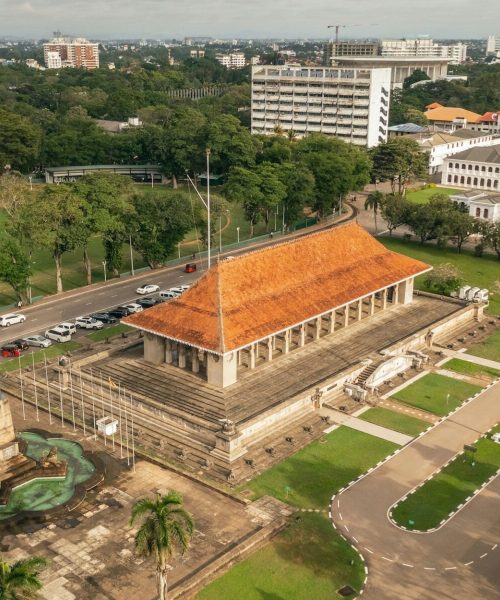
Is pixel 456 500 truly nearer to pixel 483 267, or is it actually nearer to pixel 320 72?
pixel 483 267

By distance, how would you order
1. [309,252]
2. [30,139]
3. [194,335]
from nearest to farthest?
[194,335], [309,252], [30,139]

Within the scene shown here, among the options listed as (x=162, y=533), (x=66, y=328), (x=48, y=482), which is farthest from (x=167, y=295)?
(x=162, y=533)

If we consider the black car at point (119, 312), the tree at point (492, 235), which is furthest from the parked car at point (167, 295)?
the tree at point (492, 235)

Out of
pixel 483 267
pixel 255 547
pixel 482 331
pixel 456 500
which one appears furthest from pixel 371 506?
pixel 483 267

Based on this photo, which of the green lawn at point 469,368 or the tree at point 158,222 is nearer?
the green lawn at point 469,368

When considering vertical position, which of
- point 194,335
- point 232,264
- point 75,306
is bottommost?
point 75,306

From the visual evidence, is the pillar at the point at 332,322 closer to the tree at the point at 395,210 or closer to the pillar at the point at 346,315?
the pillar at the point at 346,315
